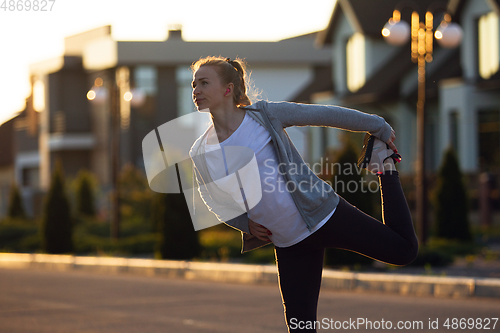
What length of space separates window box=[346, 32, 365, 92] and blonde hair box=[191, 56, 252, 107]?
87.1ft

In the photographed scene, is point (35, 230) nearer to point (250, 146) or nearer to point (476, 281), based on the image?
point (476, 281)

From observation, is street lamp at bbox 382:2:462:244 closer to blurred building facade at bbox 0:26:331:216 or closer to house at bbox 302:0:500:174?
house at bbox 302:0:500:174

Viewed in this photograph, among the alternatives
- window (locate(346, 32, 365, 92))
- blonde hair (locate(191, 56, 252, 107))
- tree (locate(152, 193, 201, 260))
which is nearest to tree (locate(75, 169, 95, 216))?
window (locate(346, 32, 365, 92))

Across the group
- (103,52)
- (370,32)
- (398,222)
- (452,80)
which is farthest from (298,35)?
(398,222)

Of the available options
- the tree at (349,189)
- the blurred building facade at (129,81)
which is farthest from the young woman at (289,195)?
the blurred building facade at (129,81)

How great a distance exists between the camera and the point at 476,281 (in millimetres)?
9859

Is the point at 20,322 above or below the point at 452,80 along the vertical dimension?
below

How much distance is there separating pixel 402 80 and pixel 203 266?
1666 centimetres

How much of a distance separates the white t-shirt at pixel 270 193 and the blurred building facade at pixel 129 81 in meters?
38.2

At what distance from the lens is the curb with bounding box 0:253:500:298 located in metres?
10.0

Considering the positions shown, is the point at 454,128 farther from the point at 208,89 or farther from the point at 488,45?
the point at 208,89

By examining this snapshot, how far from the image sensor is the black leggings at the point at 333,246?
13.5 feet

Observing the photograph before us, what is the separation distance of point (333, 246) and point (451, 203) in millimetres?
13708

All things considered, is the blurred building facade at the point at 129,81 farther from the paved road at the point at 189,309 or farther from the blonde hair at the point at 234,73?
the blonde hair at the point at 234,73
